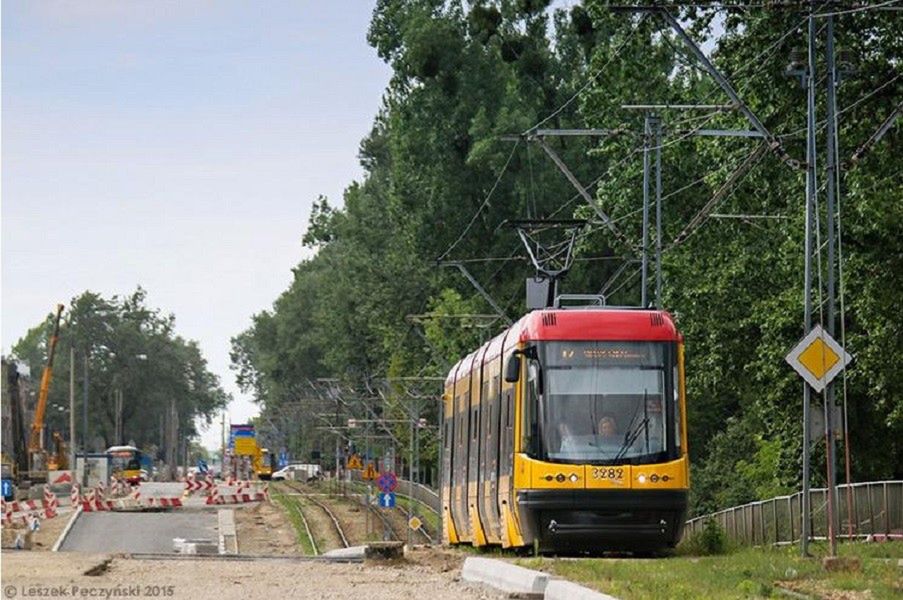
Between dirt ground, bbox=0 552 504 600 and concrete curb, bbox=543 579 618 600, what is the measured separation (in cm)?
112

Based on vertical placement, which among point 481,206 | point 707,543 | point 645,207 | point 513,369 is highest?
point 481,206

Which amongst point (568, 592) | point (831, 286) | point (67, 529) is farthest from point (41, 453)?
point (568, 592)

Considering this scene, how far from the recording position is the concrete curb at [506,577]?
21562 mm

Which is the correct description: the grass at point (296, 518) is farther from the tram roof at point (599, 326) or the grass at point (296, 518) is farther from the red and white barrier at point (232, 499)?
the tram roof at point (599, 326)

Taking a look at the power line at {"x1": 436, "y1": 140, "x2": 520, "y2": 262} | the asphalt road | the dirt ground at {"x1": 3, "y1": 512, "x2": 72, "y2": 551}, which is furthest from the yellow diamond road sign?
the power line at {"x1": 436, "y1": 140, "x2": 520, "y2": 262}

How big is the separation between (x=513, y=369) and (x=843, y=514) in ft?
47.4

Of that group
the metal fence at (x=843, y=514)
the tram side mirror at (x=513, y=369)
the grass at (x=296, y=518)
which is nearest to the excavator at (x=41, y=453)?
the grass at (x=296, y=518)

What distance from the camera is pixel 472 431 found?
38469mm

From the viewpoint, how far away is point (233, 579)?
989 inches

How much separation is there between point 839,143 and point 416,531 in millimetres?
45711

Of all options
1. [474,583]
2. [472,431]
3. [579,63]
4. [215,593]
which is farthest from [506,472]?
[579,63]

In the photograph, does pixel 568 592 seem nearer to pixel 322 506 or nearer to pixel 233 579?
pixel 233 579

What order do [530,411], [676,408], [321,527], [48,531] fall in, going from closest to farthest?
[676,408], [530,411], [48,531], [321,527]

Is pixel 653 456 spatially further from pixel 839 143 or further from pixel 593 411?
pixel 839 143
